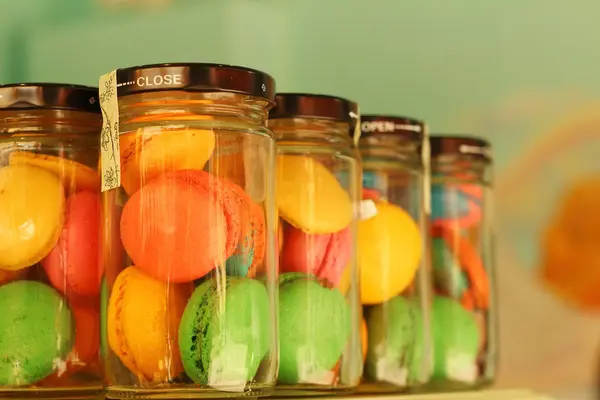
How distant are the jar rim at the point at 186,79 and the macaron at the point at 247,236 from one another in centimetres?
8

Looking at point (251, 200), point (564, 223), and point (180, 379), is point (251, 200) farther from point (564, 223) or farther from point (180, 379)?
point (564, 223)

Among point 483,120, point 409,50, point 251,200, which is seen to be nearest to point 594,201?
point 483,120

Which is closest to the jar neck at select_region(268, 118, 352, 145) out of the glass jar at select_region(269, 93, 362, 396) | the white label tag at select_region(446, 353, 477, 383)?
the glass jar at select_region(269, 93, 362, 396)

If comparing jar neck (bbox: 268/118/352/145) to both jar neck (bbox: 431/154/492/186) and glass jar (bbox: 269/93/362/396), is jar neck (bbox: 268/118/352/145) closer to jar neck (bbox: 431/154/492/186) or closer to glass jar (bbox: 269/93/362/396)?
glass jar (bbox: 269/93/362/396)

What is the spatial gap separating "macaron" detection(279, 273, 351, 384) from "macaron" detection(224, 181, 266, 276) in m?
0.07

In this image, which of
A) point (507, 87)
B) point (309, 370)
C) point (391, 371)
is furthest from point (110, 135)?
point (507, 87)

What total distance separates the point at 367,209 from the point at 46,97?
13.3 inches

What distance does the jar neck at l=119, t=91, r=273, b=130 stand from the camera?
2.30 ft

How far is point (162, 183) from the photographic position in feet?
2.24

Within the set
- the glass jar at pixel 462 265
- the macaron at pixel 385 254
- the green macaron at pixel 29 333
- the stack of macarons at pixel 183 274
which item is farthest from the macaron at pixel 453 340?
the green macaron at pixel 29 333

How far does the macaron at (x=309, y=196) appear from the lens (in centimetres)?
80

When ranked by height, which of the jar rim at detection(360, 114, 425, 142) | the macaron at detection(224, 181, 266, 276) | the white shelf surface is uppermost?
the jar rim at detection(360, 114, 425, 142)

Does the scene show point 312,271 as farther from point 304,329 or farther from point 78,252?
point 78,252

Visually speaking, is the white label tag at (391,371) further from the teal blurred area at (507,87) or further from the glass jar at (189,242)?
the teal blurred area at (507,87)
